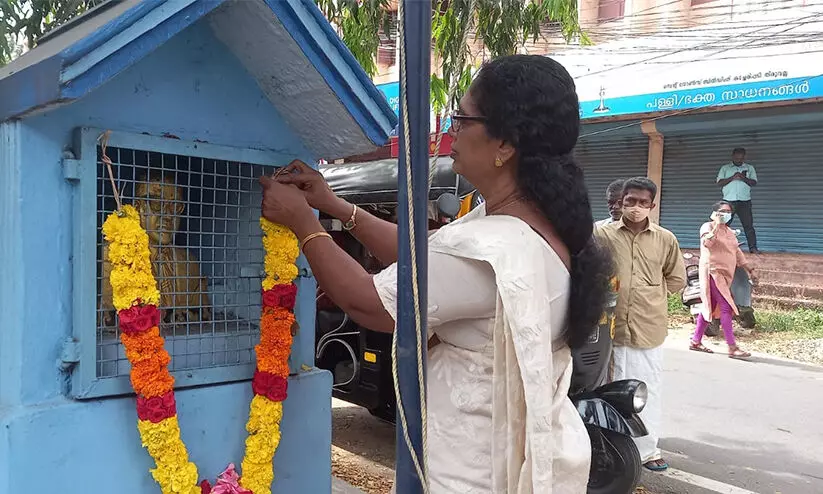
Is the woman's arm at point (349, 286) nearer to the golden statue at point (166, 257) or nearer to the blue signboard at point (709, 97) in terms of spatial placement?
the golden statue at point (166, 257)

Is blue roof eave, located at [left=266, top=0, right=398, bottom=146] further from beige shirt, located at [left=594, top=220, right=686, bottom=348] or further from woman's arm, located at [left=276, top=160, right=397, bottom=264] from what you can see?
beige shirt, located at [left=594, top=220, right=686, bottom=348]

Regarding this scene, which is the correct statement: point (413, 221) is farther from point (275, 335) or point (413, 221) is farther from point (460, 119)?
point (275, 335)

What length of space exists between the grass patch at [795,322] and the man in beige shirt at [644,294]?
4907 mm

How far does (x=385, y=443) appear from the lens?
4.66 metres

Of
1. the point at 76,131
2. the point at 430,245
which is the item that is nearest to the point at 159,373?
the point at 76,131

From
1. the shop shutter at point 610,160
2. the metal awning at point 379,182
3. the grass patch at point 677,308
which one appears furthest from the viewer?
the shop shutter at point 610,160

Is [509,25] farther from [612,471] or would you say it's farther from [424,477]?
[424,477]

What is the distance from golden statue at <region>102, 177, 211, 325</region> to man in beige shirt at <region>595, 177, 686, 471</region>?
9.00 feet

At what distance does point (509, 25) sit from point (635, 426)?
95.4 inches

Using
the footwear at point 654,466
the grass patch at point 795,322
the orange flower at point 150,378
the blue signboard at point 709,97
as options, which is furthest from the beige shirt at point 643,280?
the grass patch at point 795,322

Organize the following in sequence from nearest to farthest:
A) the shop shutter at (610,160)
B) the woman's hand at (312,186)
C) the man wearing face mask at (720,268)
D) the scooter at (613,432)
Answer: the woman's hand at (312,186) → the scooter at (613,432) → the man wearing face mask at (720,268) → the shop shutter at (610,160)

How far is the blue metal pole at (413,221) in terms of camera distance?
104 cm

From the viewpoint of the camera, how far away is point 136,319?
1.62 metres

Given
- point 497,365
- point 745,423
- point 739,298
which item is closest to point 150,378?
point 497,365
